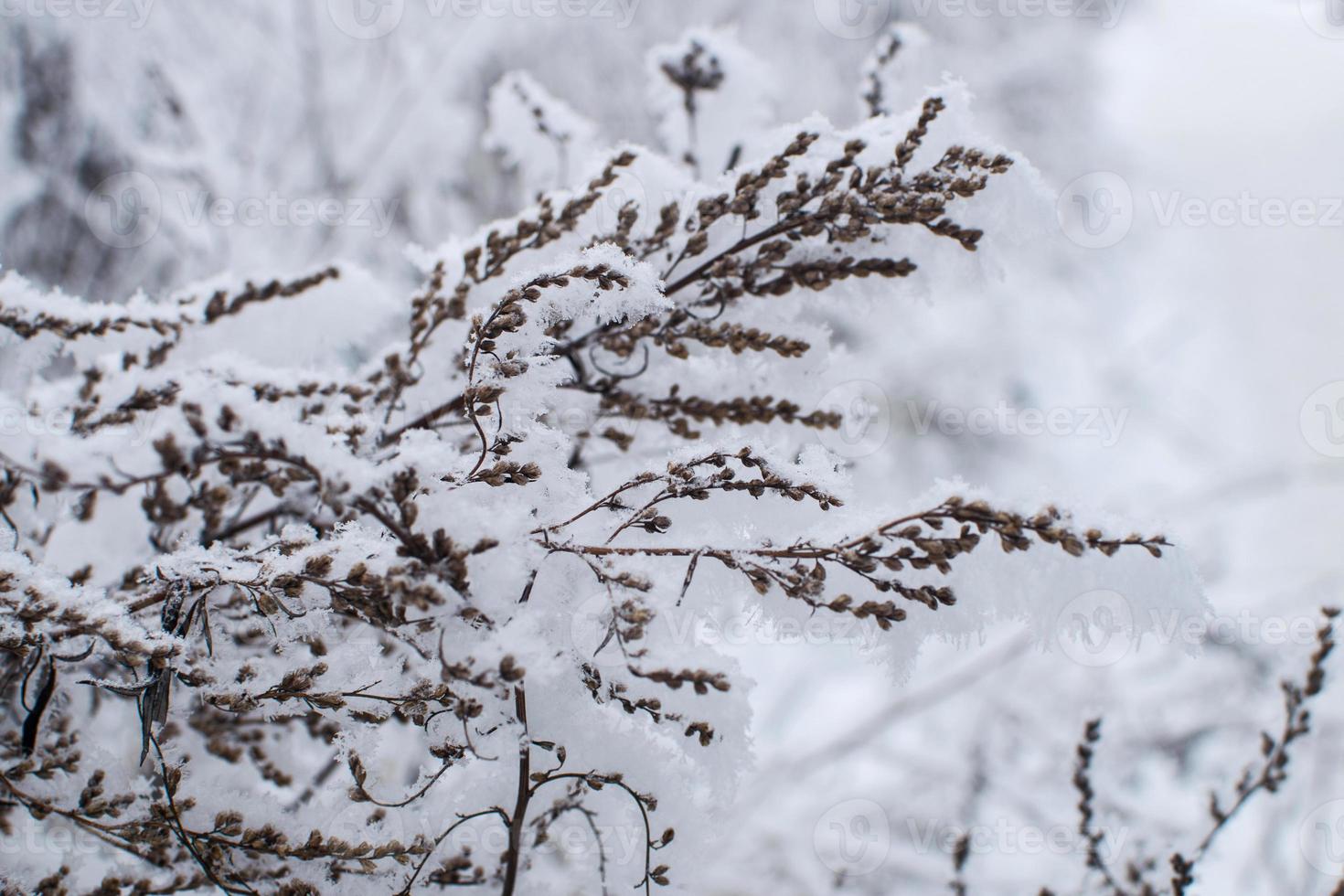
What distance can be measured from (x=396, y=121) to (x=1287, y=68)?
6.21 metres

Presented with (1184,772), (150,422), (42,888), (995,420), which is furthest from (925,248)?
(995,420)

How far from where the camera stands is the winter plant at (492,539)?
2.79 feet

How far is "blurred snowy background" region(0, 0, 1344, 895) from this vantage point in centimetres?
285

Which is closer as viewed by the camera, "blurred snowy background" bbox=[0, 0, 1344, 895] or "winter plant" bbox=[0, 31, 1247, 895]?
"winter plant" bbox=[0, 31, 1247, 895]

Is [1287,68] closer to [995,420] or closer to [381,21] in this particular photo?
[995,420]

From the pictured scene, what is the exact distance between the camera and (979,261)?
4.25 ft

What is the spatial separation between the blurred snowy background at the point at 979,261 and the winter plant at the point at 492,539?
0.43ft

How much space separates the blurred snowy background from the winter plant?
132mm

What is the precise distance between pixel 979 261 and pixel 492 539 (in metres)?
0.92

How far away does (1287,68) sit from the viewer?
231 inches

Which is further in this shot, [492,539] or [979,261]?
[979,261]

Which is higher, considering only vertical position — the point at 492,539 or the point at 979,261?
the point at 979,261

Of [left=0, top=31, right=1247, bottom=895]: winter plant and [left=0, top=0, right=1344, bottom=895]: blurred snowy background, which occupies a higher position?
[left=0, top=0, right=1344, bottom=895]: blurred snowy background

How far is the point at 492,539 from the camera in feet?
2.60
